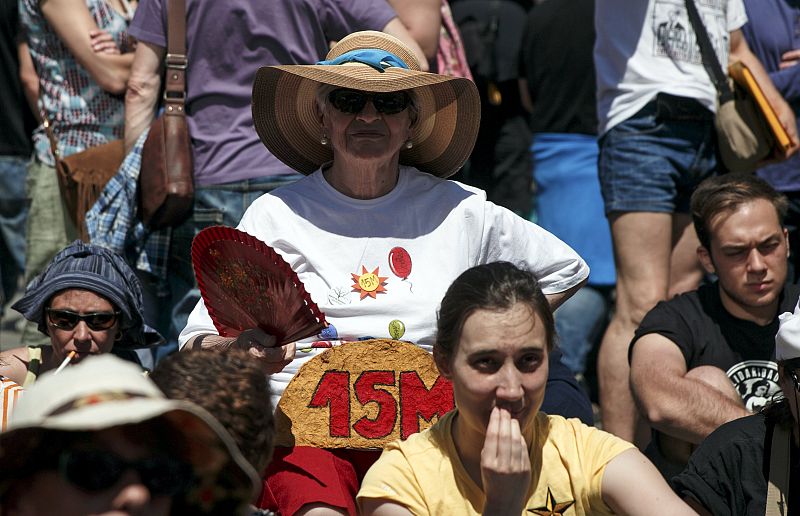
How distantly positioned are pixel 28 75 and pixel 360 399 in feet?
9.71

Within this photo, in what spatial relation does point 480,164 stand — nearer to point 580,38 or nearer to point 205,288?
point 580,38

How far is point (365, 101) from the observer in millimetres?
4074

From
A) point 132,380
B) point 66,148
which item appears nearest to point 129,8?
point 66,148

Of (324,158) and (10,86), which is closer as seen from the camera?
(324,158)

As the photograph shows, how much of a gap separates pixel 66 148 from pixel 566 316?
262 centimetres

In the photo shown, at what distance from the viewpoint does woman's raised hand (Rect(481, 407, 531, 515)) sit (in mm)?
2949

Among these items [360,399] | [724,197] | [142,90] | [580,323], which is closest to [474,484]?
[360,399]

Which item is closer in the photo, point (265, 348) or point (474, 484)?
point (474, 484)

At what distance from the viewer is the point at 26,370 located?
4.44 meters

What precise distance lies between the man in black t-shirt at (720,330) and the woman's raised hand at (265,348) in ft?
5.04

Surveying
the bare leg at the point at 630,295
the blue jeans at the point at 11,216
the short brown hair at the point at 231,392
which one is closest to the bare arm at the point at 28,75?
the blue jeans at the point at 11,216

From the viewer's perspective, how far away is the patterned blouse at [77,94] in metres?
5.49

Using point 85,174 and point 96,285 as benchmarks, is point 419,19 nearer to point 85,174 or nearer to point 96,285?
point 85,174

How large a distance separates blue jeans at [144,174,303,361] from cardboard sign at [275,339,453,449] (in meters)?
1.26
